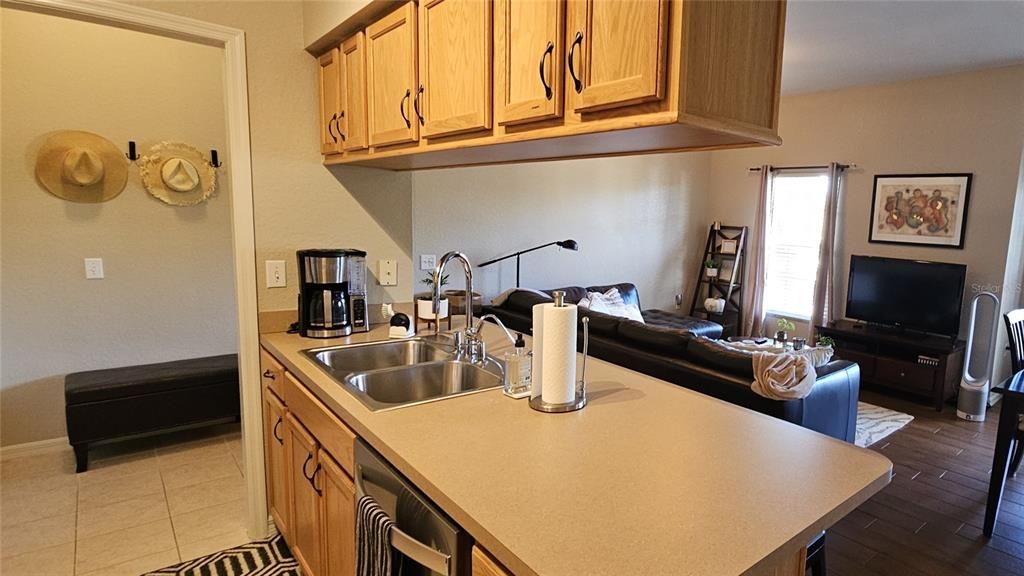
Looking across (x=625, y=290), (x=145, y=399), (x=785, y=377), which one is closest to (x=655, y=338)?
(x=785, y=377)

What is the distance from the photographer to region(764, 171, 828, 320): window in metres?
5.71

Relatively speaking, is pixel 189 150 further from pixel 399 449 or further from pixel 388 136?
pixel 399 449

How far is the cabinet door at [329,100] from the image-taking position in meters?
2.38

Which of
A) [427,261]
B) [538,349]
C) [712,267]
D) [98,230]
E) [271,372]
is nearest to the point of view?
[538,349]

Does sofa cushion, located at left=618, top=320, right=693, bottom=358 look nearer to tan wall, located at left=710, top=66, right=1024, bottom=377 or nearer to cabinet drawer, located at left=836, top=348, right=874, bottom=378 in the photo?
cabinet drawer, located at left=836, top=348, right=874, bottom=378

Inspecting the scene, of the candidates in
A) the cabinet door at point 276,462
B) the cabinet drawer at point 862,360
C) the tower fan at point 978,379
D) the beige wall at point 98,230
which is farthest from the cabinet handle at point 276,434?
the tower fan at point 978,379

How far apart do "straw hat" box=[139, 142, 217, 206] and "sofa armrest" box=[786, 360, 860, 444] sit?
12.3 ft

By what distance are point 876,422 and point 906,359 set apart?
0.85 metres

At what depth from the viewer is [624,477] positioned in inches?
46.3

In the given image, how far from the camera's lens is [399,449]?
129 cm

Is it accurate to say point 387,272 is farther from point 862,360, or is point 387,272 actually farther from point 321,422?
point 862,360

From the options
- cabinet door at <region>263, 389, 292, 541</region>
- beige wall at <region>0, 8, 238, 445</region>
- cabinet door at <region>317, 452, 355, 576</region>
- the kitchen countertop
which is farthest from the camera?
beige wall at <region>0, 8, 238, 445</region>

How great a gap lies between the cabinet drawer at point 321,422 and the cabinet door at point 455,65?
3.09 ft

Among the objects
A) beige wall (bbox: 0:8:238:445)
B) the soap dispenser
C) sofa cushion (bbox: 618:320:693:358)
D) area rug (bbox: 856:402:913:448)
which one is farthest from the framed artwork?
beige wall (bbox: 0:8:238:445)
